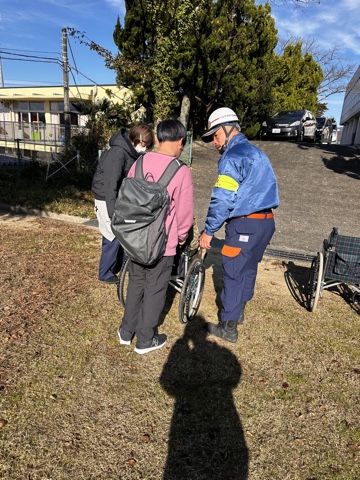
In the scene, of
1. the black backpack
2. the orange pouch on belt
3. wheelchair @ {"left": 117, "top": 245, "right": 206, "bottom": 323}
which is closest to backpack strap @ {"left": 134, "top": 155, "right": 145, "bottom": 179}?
the black backpack

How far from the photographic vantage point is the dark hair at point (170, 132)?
2.63 meters

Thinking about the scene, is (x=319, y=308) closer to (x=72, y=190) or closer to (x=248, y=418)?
(x=248, y=418)

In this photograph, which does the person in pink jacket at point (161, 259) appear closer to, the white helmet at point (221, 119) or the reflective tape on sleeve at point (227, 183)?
the reflective tape on sleeve at point (227, 183)

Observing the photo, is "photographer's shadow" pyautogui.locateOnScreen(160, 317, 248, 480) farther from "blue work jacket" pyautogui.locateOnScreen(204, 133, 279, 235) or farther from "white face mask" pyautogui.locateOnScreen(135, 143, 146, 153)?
"white face mask" pyautogui.locateOnScreen(135, 143, 146, 153)

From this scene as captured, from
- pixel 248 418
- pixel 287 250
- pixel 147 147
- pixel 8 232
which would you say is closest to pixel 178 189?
pixel 147 147

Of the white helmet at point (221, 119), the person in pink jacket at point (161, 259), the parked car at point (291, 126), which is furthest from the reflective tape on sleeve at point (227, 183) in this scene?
the parked car at point (291, 126)

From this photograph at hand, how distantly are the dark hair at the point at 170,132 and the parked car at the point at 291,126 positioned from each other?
15.7m

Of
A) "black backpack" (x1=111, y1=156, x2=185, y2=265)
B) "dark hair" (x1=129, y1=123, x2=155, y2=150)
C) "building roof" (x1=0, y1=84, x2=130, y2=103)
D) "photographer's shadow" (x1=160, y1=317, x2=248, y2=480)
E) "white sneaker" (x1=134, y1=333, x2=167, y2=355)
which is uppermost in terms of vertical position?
"building roof" (x1=0, y1=84, x2=130, y2=103)

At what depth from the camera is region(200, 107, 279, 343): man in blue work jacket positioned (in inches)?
110

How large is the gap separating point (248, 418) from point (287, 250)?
13.2 ft

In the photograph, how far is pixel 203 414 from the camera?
243 cm

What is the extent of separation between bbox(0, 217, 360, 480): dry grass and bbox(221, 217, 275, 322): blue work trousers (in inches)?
16.8

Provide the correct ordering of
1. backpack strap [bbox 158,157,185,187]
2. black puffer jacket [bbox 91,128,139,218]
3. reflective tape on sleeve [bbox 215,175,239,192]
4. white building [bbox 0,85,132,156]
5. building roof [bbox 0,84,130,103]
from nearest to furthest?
backpack strap [bbox 158,157,185,187] < reflective tape on sleeve [bbox 215,175,239,192] < black puffer jacket [bbox 91,128,139,218] < white building [bbox 0,85,132,156] < building roof [bbox 0,84,130,103]

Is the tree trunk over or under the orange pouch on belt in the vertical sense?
over
